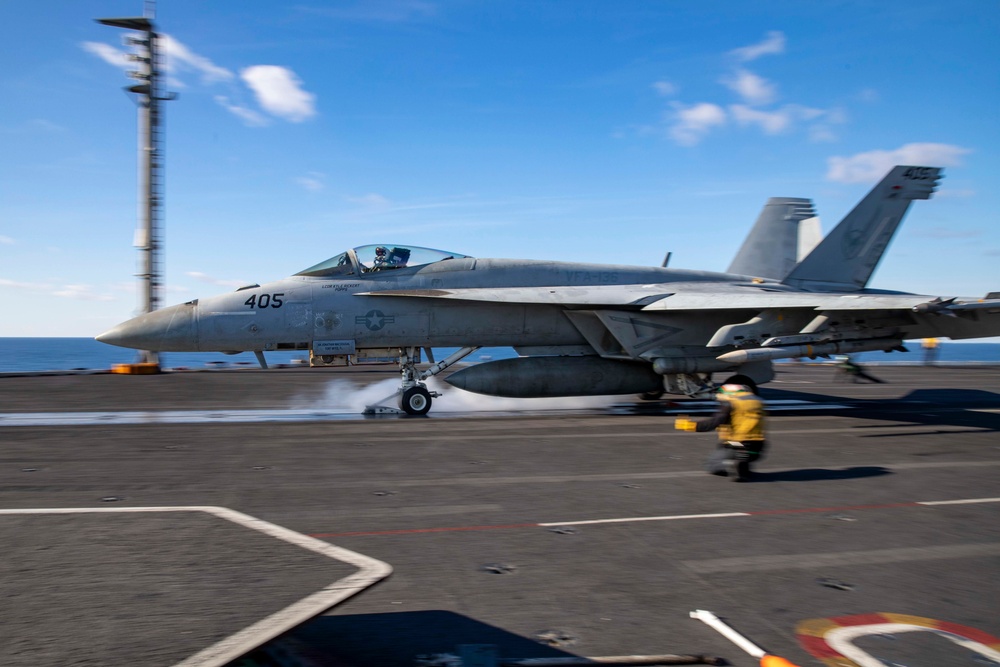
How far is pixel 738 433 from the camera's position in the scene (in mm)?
8258

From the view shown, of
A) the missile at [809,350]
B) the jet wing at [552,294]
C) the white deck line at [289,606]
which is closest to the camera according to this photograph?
the white deck line at [289,606]

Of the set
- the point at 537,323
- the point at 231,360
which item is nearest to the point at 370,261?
the point at 537,323

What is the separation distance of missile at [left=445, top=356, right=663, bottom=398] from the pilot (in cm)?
634

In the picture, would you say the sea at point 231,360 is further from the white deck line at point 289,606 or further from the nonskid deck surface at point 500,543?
the white deck line at point 289,606

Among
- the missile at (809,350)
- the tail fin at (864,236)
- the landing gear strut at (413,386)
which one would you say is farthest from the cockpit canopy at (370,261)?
the tail fin at (864,236)

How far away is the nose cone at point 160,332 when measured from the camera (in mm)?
13336

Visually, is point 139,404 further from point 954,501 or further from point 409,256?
point 954,501

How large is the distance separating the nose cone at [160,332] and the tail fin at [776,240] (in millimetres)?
15479

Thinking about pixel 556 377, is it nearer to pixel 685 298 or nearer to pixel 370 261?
pixel 685 298

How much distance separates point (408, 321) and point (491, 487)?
7445 millimetres

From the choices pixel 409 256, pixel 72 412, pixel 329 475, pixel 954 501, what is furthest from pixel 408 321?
pixel 954 501

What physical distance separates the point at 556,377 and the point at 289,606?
1089cm

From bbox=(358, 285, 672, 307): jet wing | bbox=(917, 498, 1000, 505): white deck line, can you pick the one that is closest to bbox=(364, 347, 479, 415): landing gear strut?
bbox=(358, 285, 672, 307): jet wing

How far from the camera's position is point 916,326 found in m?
15.4
